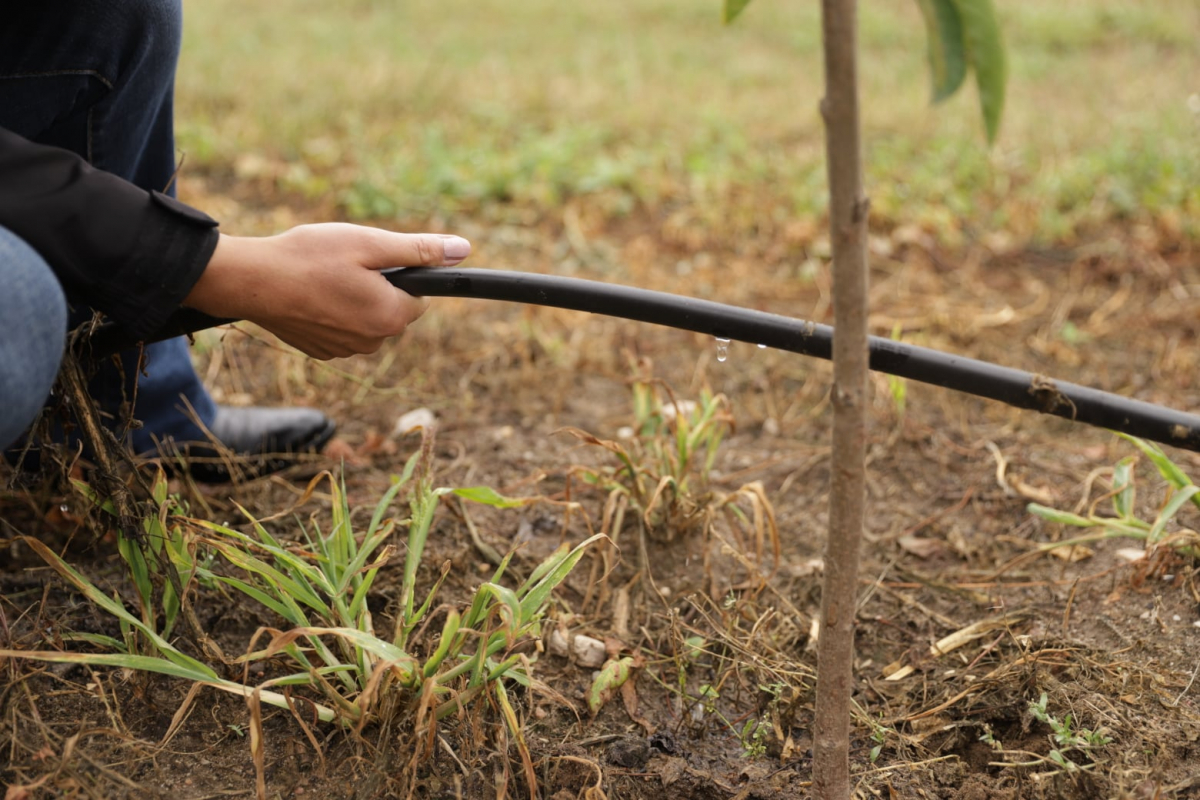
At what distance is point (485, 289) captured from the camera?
125 centimetres

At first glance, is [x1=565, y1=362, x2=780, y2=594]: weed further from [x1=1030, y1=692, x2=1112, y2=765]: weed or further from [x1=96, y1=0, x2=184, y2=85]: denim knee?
[x1=96, y1=0, x2=184, y2=85]: denim knee

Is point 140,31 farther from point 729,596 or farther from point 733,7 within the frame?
point 729,596

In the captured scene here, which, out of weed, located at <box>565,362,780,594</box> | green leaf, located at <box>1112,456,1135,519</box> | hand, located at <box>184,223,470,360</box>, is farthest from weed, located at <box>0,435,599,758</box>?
green leaf, located at <box>1112,456,1135,519</box>

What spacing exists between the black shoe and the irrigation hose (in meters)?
Result: 0.50

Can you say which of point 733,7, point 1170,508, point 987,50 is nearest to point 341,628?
point 733,7

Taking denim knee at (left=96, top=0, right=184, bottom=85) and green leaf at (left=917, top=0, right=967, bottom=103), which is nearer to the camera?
green leaf at (left=917, top=0, right=967, bottom=103)

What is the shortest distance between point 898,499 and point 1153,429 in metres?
0.70

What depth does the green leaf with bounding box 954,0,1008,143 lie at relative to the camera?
2.94ft

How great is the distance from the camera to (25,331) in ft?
3.14

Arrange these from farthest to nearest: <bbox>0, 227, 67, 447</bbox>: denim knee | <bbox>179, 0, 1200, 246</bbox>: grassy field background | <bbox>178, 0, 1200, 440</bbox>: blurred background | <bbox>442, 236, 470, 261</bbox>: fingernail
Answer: <bbox>179, 0, 1200, 246</bbox>: grassy field background → <bbox>178, 0, 1200, 440</bbox>: blurred background → <bbox>442, 236, 470, 261</bbox>: fingernail → <bbox>0, 227, 67, 447</bbox>: denim knee

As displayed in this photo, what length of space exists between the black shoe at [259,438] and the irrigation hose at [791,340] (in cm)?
50

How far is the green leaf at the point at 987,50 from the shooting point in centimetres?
90

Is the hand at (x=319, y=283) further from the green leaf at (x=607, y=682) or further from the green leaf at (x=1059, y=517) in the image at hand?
the green leaf at (x=1059, y=517)

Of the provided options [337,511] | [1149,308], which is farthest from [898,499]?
[1149,308]
